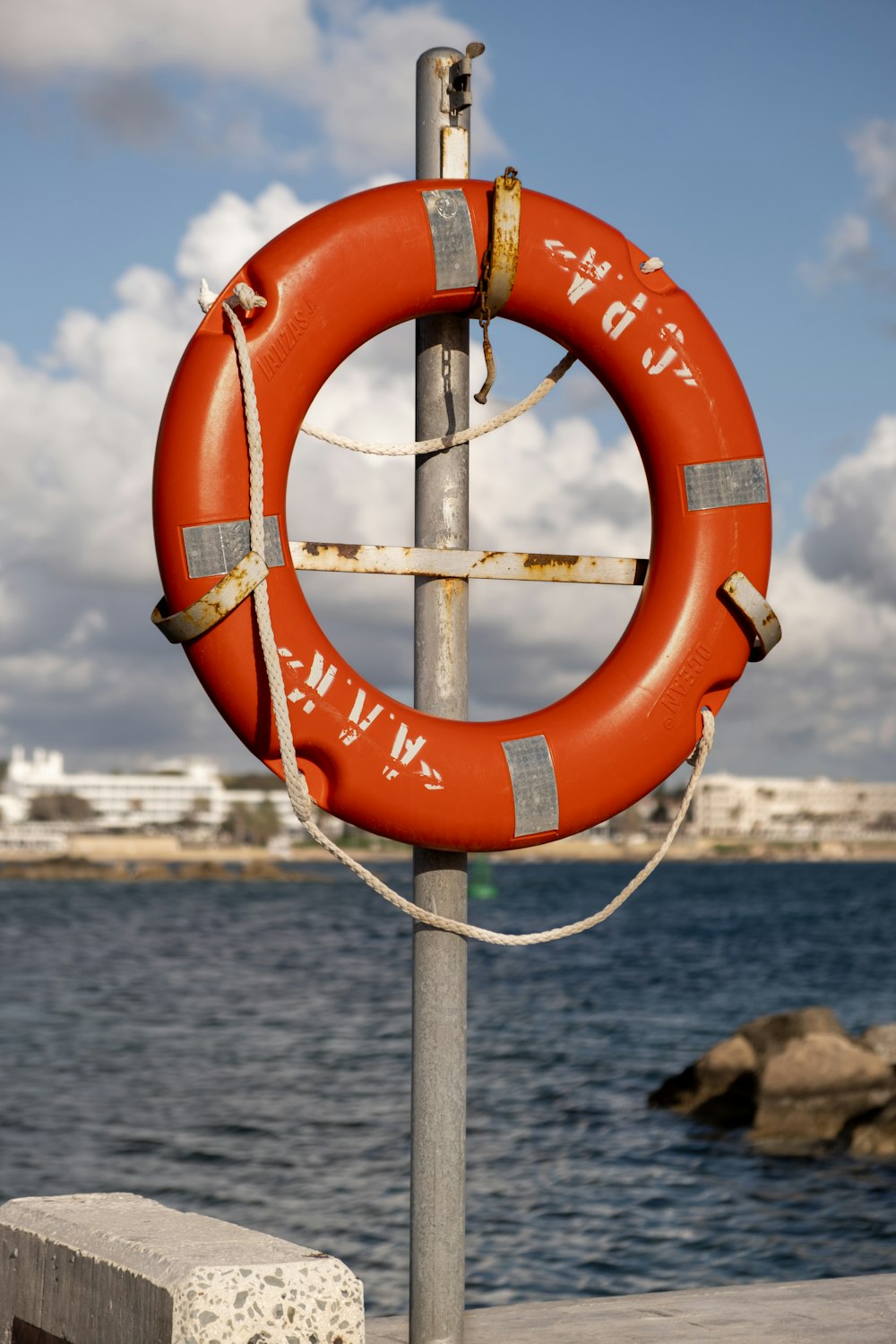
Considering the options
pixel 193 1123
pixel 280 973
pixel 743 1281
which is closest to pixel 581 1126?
pixel 193 1123

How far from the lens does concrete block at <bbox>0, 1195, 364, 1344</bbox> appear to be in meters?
2.26

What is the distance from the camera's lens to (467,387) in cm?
309

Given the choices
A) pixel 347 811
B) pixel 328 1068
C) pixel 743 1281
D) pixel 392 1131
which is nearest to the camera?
pixel 347 811

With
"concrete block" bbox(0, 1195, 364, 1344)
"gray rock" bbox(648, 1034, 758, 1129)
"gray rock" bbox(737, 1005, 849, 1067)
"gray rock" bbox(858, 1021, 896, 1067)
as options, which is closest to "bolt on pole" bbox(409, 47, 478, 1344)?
"concrete block" bbox(0, 1195, 364, 1344)

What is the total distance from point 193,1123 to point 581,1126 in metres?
2.37

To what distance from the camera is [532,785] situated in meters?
2.94

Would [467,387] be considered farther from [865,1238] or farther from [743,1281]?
[865,1238]

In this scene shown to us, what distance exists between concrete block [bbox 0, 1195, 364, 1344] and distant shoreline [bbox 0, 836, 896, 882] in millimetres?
52529

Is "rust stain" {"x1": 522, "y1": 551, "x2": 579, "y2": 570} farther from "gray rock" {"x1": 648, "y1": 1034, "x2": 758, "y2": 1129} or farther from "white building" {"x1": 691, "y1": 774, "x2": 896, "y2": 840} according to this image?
"white building" {"x1": 691, "y1": 774, "x2": 896, "y2": 840}

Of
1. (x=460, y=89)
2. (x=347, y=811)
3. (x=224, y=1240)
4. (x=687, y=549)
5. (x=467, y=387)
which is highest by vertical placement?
(x=460, y=89)

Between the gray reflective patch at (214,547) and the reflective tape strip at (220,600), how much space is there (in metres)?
0.03

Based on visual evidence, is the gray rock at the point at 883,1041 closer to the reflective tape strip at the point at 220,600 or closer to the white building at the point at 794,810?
the reflective tape strip at the point at 220,600

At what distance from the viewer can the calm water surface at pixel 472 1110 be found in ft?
23.1

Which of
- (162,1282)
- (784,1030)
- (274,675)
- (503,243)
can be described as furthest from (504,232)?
(784,1030)
